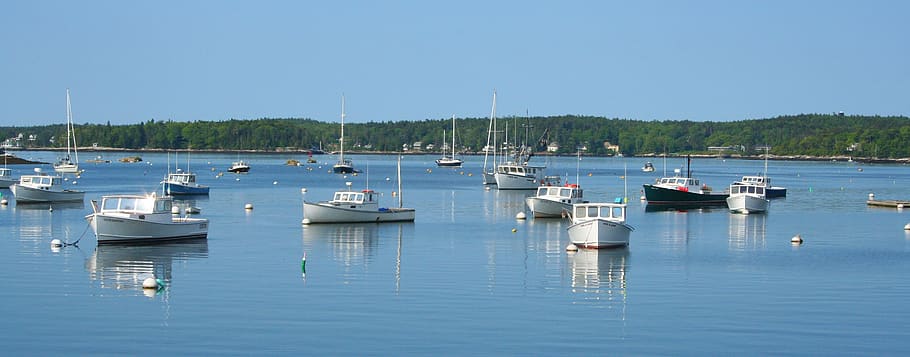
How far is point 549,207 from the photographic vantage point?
85.9 meters

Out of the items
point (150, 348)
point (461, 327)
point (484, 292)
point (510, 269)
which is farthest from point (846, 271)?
point (150, 348)

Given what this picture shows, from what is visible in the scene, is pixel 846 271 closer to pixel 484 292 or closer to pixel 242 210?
pixel 484 292

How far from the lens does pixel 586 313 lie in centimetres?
4188

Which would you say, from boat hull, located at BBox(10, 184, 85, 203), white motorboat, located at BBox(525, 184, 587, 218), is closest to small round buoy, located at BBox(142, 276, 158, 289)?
white motorboat, located at BBox(525, 184, 587, 218)

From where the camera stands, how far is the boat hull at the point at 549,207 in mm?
85750

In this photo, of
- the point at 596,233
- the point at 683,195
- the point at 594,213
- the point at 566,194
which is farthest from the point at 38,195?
the point at 596,233

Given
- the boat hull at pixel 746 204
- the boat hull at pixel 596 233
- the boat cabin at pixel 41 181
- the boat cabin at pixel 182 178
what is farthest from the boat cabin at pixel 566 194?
the boat cabin at pixel 182 178

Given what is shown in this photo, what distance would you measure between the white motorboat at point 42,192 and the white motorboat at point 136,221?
38.6 metres

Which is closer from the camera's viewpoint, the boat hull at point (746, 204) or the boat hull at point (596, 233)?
the boat hull at point (596, 233)

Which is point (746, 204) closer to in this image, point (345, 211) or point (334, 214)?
point (345, 211)

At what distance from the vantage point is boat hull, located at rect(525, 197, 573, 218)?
85750mm

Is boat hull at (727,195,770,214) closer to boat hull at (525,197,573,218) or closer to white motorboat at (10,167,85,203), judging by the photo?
boat hull at (525,197,573,218)

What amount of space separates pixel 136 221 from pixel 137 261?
6.34 metres

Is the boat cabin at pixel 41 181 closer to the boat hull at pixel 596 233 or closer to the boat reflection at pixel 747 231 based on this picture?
the boat hull at pixel 596 233
